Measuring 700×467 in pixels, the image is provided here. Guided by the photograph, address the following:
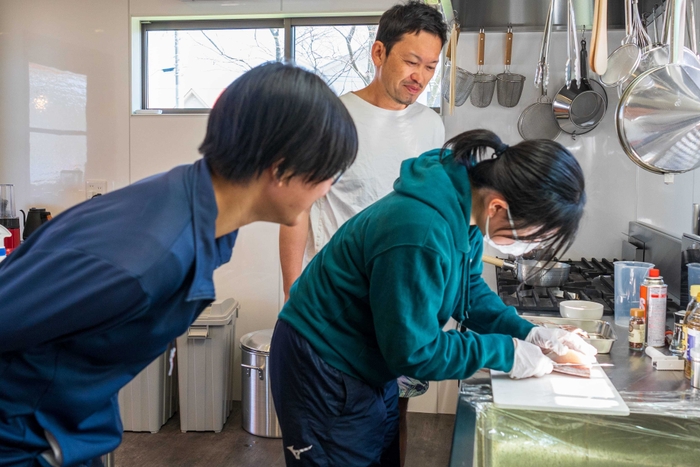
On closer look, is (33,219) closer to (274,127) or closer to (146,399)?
(146,399)

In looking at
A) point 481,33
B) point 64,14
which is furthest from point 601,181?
point 64,14

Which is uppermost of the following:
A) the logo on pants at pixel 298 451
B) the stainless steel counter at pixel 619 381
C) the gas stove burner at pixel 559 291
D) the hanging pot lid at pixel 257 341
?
the gas stove burner at pixel 559 291

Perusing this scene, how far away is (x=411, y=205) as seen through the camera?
123 centimetres

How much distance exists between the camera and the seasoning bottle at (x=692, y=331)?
1.40 metres

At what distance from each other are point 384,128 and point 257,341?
4.41ft

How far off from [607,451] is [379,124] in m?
1.20

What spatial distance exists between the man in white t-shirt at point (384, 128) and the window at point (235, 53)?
4.11ft

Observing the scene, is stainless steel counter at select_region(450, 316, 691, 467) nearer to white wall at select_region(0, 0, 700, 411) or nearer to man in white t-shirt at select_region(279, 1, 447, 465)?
man in white t-shirt at select_region(279, 1, 447, 465)

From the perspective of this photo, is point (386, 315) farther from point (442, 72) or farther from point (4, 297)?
point (442, 72)

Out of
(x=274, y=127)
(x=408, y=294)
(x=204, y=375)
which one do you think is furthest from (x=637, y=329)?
(x=204, y=375)

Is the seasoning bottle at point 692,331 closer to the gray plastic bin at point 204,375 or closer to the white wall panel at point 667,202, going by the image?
the white wall panel at point 667,202

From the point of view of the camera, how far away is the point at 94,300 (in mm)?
714

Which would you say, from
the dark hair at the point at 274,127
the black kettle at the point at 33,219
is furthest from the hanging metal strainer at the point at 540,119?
the dark hair at the point at 274,127

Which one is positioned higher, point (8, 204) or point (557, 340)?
point (8, 204)
